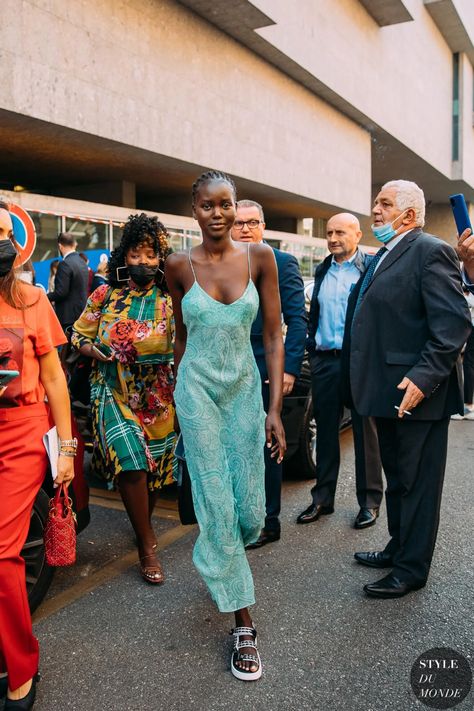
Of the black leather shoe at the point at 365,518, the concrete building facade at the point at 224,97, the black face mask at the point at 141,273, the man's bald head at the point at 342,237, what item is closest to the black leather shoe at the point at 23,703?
the black face mask at the point at 141,273

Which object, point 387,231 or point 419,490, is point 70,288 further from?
point 419,490

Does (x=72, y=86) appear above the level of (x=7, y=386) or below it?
above

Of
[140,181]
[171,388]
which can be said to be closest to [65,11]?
[140,181]

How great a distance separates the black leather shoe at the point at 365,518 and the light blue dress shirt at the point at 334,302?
1156 millimetres

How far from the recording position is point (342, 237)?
4.61m

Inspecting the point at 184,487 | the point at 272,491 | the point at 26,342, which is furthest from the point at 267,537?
the point at 26,342

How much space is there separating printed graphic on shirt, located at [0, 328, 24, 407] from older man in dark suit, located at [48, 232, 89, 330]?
5992 millimetres

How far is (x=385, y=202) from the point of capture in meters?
3.48

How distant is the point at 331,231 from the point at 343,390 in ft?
4.50

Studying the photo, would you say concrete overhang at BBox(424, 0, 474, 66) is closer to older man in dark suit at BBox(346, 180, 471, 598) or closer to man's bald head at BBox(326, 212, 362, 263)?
man's bald head at BBox(326, 212, 362, 263)

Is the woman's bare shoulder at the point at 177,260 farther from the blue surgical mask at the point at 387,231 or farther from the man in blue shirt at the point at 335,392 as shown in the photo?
the man in blue shirt at the point at 335,392

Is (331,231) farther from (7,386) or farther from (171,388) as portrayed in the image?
(7,386)

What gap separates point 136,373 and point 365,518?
6.27ft

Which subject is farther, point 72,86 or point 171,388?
point 72,86
